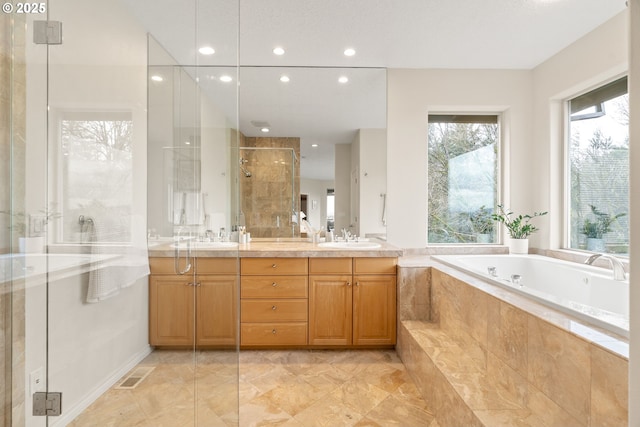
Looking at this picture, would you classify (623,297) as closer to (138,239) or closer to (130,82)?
(138,239)

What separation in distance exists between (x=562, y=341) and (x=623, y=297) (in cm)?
112

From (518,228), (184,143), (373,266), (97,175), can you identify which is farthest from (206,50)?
(518,228)

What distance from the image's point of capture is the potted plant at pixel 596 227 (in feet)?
7.92

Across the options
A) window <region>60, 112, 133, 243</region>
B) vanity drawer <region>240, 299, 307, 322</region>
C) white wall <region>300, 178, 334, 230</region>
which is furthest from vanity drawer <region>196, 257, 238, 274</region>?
white wall <region>300, 178, 334, 230</region>

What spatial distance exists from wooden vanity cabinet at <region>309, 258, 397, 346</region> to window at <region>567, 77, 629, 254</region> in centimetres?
162

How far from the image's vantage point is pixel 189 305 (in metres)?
1.58

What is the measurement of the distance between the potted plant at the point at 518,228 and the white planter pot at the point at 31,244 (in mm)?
3194

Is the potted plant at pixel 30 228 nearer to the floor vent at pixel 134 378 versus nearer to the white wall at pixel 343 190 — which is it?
the floor vent at pixel 134 378

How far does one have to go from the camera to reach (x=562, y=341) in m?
1.20

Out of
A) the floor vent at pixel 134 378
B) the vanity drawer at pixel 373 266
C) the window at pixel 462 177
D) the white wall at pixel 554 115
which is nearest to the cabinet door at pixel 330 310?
the vanity drawer at pixel 373 266

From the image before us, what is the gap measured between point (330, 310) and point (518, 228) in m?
1.85

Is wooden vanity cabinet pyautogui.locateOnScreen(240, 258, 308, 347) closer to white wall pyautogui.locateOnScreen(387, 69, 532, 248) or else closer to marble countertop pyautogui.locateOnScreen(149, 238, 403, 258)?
marble countertop pyautogui.locateOnScreen(149, 238, 403, 258)

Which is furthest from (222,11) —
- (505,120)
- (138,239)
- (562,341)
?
(505,120)

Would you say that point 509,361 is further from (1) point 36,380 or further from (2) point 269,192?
(2) point 269,192
